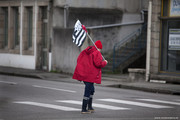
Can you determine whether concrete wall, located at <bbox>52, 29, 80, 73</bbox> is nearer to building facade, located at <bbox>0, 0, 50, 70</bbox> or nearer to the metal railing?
building facade, located at <bbox>0, 0, 50, 70</bbox>

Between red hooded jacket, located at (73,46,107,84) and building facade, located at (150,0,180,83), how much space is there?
30.0 feet

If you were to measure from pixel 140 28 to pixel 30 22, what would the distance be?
22.1 ft

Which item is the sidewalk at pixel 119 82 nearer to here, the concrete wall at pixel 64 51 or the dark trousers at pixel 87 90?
the concrete wall at pixel 64 51

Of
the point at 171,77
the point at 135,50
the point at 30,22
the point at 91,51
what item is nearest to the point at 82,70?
the point at 91,51

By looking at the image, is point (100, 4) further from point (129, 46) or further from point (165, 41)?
point (165, 41)

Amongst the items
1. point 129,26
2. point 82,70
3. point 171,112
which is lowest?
point 171,112

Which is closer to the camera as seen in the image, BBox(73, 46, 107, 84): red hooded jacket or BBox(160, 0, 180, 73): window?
BBox(73, 46, 107, 84): red hooded jacket

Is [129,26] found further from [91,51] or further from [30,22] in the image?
[91,51]

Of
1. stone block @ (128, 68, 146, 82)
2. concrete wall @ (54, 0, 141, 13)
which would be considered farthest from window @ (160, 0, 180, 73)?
concrete wall @ (54, 0, 141, 13)

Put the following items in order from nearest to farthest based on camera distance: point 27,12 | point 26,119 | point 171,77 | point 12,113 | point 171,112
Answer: point 26,119 < point 12,113 < point 171,112 < point 171,77 < point 27,12

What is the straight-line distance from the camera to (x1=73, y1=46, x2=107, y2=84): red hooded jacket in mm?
10594

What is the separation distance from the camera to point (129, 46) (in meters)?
25.7

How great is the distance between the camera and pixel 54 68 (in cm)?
2573

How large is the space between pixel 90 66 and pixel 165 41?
9999 millimetres
